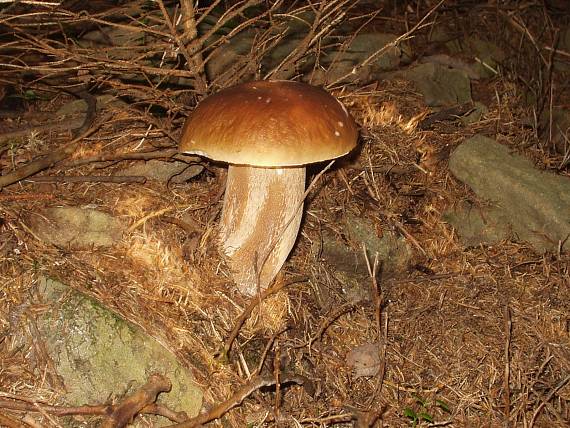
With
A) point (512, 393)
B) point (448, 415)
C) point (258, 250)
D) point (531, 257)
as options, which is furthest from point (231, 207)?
point (531, 257)

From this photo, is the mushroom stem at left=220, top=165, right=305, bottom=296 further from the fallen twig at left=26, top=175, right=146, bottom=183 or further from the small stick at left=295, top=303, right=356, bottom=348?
the fallen twig at left=26, top=175, right=146, bottom=183

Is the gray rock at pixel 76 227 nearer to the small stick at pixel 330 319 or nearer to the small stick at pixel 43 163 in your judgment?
the small stick at pixel 43 163

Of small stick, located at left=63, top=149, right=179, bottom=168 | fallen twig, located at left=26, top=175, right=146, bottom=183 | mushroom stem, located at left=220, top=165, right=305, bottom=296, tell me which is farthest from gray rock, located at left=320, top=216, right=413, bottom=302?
fallen twig, located at left=26, top=175, right=146, bottom=183

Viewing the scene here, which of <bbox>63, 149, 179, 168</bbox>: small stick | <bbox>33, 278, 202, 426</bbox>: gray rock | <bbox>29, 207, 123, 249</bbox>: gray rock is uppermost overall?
<bbox>63, 149, 179, 168</bbox>: small stick

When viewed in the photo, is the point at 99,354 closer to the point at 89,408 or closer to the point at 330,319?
the point at 89,408

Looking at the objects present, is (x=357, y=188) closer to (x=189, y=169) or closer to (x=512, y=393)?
(x=189, y=169)

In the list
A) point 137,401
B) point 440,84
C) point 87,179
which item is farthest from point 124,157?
point 440,84

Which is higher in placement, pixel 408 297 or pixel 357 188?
pixel 357 188
